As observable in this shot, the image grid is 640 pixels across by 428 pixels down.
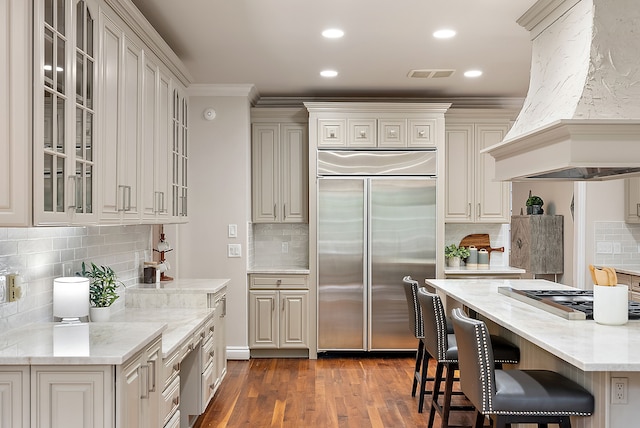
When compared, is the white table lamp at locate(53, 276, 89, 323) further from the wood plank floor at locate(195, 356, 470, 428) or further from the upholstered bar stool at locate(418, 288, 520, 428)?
the upholstered bar stool at locate(418, 288, 520, 428)

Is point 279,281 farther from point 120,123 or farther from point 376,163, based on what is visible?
point 120,123

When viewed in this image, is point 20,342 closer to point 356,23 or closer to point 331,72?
point 356,23

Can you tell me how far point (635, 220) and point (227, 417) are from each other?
13.7 feet

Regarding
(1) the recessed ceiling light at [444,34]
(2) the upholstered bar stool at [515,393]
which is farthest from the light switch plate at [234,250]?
(2) the upholstered bar stool at [515,393]

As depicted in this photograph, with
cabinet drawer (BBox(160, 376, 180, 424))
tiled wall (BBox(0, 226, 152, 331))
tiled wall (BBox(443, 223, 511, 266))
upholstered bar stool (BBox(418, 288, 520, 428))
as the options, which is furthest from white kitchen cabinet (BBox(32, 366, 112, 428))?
tiled wall (BBox(443, 223, 511, 266))

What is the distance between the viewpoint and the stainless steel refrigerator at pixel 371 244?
5.74 m

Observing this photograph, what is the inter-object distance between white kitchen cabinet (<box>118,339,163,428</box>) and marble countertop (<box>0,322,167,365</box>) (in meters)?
0.06

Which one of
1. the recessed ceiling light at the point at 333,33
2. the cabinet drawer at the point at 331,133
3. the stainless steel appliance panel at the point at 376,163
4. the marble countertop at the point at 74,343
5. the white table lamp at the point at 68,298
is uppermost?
the recessed ceiling light at the point at 333,33

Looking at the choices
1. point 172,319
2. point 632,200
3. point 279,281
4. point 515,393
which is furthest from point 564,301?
point 279,281

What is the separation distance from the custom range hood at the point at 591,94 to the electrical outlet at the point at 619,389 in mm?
1027

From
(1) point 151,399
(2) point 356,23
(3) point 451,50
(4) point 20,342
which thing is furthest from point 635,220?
(4) point 20,342

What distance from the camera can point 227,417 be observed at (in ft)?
13.4

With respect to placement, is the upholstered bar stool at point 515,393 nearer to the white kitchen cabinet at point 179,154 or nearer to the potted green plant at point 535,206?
the white kitchen cabinet at point 179,154

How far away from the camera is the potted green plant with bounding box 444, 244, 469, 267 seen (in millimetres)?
6129
